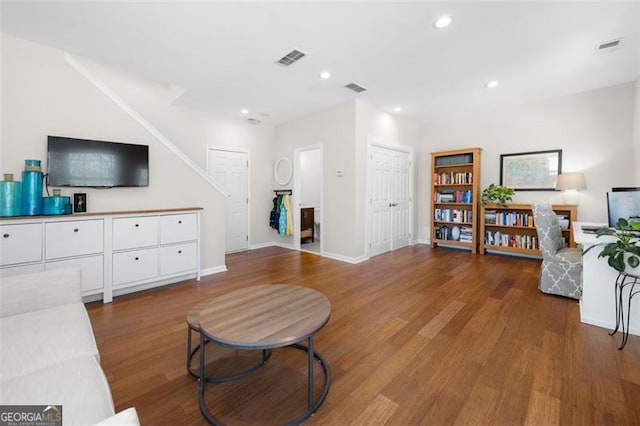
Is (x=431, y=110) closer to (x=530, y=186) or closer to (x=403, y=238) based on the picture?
(x=530, y=186)

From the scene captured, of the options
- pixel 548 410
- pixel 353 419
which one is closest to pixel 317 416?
pixel 353 419

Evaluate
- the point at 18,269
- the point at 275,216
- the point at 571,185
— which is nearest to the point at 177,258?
the point at 18,269

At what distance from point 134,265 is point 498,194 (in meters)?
5.68

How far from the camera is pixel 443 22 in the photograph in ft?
Answer: 8.05

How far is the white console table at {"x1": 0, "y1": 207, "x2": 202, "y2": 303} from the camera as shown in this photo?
7.92 ft

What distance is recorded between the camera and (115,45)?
2869 mm

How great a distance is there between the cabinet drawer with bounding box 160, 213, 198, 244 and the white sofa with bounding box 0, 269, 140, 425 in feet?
4.85

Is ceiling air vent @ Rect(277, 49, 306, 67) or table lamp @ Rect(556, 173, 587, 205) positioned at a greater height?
ceiling air vent @ Rect(277, 49, 306, 67)

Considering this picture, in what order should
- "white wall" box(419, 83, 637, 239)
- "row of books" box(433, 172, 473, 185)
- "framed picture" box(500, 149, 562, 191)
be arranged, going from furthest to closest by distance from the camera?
"row of books" box(433, 172, 473, 185)
"framed picture" box(500, 149, 562, 191)
"white wall" box(419, 83, 637, 239)

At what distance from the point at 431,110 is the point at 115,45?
16.1 ft

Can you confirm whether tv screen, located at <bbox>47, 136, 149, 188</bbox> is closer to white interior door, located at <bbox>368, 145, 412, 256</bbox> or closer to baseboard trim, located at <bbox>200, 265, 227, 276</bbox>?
baseboard trim, located at <bbox>200, 265, 227, 276</bbox>

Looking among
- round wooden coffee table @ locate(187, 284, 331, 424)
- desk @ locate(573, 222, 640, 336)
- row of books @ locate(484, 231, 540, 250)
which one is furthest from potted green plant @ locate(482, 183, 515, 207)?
round wooden coffee table @ locate(187, 284, 331, 424)

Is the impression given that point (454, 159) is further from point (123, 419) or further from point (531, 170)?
point (123, 419)

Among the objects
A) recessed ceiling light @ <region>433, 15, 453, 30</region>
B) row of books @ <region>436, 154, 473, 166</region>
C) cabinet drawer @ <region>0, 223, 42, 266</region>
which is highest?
recessed ceiling light @ <region>433, 15, 453, 30</region>
